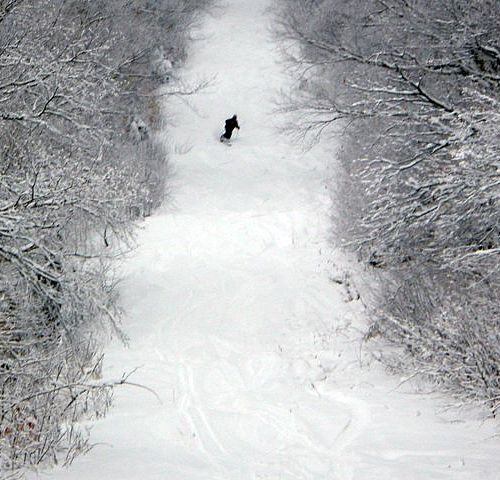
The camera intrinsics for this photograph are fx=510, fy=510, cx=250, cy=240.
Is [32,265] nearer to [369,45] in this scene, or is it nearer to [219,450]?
[219,450]

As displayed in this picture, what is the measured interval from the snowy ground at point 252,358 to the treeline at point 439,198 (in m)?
0.69

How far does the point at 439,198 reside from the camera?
22.4 ft

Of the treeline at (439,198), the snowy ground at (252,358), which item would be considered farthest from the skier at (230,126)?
the treeline at (439,198)

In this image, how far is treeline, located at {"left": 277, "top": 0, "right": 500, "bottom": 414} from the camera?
19.0ft

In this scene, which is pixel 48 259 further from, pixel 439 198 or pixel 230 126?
pixel 230 126

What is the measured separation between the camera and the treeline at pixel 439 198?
19.0ft

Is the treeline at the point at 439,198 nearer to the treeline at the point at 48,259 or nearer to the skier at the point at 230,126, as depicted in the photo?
the treeline at the point at 48,259

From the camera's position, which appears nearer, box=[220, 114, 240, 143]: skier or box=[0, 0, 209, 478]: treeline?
box=[0, 0, 209, 478]: treeline

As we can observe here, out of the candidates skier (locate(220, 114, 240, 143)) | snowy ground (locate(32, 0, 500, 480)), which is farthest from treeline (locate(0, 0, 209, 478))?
skier (locate(220, 114, 240, 143))

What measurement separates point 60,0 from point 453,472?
14.2 metres

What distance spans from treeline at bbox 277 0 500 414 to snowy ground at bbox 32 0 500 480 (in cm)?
69

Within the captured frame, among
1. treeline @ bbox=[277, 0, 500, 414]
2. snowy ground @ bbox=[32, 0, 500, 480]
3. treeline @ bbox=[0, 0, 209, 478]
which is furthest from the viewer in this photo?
treeline @ bbox=[277, 0, 500, 414]

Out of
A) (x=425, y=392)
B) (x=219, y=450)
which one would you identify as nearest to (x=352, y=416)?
(x=425, y=392)

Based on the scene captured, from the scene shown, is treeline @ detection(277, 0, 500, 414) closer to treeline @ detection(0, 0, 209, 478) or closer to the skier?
treeline @ detection(0, 0, 209, 478)
